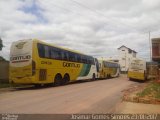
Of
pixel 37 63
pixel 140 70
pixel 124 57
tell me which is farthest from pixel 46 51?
pixel 124 57

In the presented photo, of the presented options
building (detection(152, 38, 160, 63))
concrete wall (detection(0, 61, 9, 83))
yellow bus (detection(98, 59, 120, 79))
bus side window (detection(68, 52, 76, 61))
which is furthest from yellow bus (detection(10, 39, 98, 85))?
yellow bus (detection(98, 59, 120, 79))

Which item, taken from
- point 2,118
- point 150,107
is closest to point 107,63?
point 150,107

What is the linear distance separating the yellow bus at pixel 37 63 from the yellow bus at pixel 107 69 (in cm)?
1463

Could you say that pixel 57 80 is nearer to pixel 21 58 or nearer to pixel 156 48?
pixel 21 58

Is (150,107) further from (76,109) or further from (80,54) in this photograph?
(80,54)

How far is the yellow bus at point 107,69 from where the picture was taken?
130ft

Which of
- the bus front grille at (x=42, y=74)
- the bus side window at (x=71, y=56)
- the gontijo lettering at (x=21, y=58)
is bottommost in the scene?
the bus front grille at (x=42, y=74)

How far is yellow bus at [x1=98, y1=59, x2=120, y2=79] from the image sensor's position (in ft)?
130

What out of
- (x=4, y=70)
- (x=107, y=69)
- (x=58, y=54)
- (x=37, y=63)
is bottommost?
(x=4, y=70)

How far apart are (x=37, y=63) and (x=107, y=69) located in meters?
24.6

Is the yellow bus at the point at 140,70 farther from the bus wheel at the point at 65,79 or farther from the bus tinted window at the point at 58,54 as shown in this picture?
the bus wheel at the point at 65,79

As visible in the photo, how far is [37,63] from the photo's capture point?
19.8 metres

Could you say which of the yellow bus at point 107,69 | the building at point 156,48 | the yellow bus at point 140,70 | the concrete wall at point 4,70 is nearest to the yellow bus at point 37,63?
the concrete wall at point 4,70

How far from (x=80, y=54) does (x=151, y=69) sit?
42.1 ft
